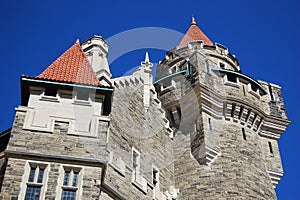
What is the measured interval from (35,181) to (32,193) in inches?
14.3

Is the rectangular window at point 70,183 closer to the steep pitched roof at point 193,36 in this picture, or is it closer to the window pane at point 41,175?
the window pane at point 41,175

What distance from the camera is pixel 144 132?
753 inches

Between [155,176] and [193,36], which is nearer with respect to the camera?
[155,176]

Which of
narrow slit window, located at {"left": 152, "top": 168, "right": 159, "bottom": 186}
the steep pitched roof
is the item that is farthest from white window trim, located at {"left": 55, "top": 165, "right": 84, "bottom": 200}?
the steep pitched roof

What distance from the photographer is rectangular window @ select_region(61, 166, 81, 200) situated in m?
12.2

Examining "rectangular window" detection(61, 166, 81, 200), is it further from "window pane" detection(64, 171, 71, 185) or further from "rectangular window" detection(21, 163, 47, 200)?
"rectangular window" detection(21, 163, 47, 200)

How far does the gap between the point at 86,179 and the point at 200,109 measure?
954cm

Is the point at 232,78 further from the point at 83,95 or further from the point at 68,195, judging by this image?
the point at 68,195

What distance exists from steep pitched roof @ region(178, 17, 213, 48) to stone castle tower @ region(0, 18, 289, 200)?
6.06ft

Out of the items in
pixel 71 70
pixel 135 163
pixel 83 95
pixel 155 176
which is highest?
pixel 71 70

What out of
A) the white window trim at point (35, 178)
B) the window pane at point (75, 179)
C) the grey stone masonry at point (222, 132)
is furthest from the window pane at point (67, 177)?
the grey stone masonry at point (222, 132)

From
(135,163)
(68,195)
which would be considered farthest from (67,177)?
(135,163)

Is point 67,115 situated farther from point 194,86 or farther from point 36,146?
point 194,86

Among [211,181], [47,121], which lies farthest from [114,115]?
[211,181]
